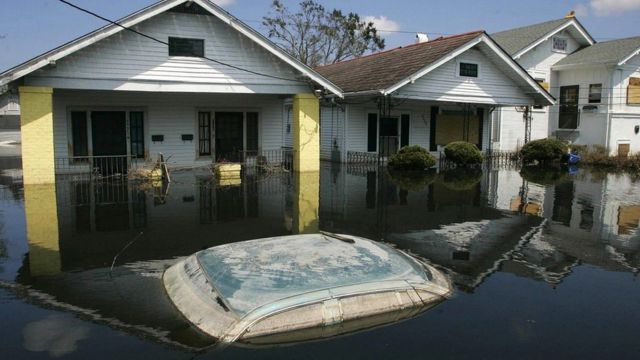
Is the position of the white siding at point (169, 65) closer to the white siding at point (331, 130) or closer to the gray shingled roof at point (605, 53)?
the white siding at point (331, 130)

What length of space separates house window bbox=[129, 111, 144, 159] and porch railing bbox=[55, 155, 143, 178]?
0.28 m

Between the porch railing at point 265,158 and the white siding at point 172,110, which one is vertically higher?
the white siding at point 172,110

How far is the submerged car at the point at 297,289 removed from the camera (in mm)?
5086

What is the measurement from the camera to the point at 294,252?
6.45m

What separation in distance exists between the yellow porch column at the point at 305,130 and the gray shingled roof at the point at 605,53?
1830 centimetres

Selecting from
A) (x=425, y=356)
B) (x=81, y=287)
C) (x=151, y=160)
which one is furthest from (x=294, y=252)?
(x=151, y=160)

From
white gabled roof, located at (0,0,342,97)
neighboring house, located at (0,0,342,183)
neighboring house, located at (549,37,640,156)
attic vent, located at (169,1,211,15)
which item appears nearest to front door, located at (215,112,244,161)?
neighboring house, located at (0,0,342,183)

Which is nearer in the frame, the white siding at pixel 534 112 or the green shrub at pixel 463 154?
the green shrub at pixel 463 154

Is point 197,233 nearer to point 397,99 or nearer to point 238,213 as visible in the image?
point 238,213

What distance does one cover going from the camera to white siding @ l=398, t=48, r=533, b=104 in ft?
76.5

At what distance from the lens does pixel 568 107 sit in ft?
101

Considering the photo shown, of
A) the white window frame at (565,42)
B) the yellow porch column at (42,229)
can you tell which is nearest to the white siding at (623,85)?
the white window frame at (565,42)

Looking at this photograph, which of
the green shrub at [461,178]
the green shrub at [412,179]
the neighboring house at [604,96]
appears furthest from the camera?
the neighboring house at [604,96]

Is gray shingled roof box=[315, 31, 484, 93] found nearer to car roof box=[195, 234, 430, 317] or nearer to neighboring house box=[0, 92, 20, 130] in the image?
car roof box=[195, 234, 430, 317]
